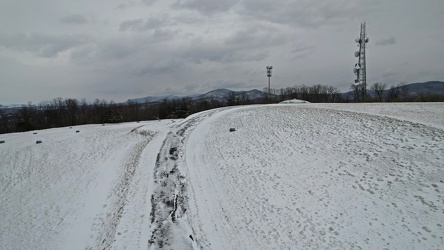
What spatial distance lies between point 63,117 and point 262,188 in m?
85.8

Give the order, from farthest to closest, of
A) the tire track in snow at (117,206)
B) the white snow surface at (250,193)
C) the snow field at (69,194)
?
the snow field at (69,194) → the tire track in snow at (117,206) → the white snow surface at (250,193)

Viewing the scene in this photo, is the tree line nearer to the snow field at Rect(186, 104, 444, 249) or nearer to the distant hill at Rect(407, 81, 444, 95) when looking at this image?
the distant hill at Rect(407, 81, 444, 95)

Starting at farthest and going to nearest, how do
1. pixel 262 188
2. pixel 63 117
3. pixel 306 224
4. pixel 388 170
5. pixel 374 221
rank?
pixel 63 117 < pixel 262 188 < pixel 388 170 < pixel 306 224 < pixel 374 221

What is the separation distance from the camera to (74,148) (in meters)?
21.7

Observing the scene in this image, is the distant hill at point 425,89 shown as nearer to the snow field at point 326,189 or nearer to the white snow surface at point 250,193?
the snow field at point 326,189

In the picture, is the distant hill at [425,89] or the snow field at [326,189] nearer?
the snow field at [326,189]

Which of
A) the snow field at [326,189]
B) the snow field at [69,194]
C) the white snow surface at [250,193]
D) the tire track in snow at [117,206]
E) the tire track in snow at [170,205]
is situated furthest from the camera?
the snow field at [69,194]

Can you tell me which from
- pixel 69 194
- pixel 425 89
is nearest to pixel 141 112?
pixel 69 194

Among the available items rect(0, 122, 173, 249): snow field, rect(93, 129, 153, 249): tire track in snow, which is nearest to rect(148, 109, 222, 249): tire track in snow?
rect(0, 122, 173, 249): snow field

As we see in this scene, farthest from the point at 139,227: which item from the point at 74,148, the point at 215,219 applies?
the point at 74,148

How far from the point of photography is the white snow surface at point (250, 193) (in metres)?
7.66

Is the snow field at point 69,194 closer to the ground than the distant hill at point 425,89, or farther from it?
closer to the ground

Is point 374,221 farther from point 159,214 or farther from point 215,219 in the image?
point 159,214

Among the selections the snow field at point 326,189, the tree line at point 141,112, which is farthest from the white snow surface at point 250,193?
the tree line at point 141,112
